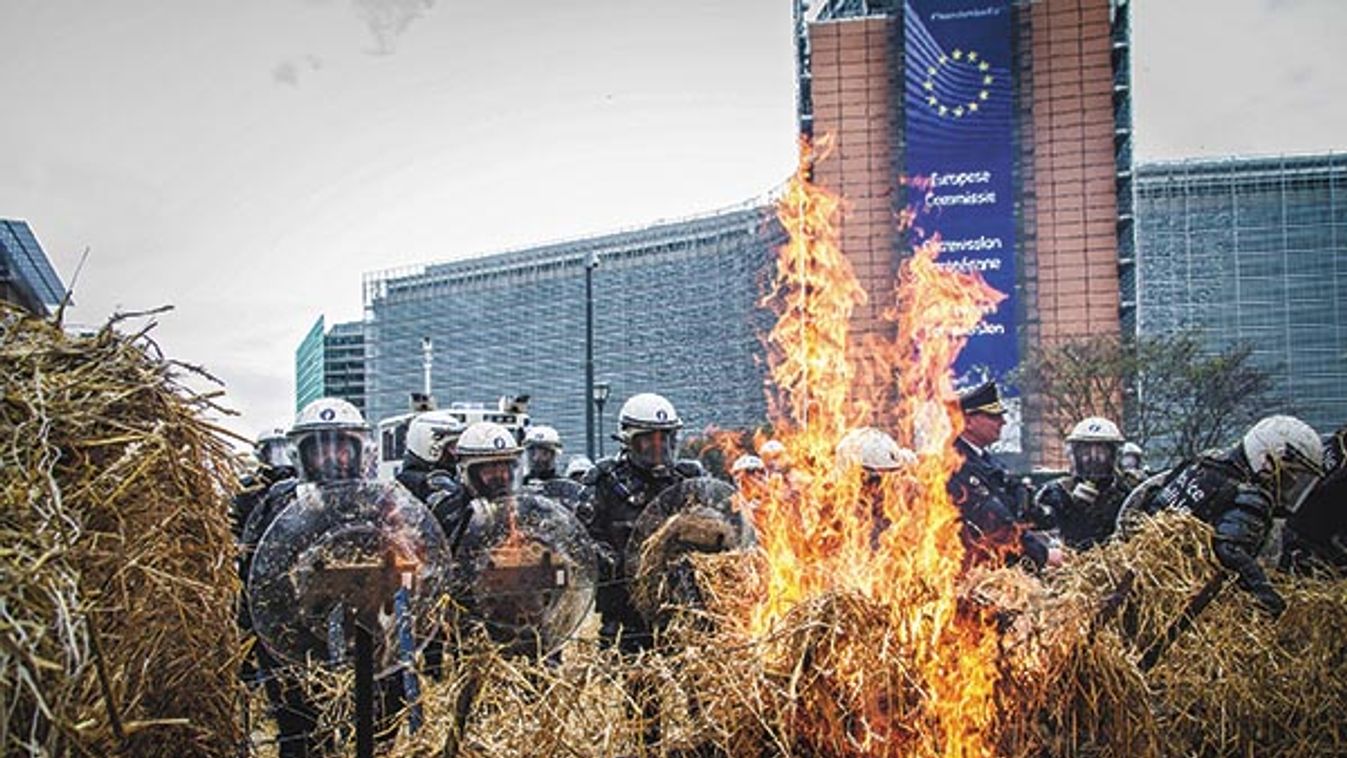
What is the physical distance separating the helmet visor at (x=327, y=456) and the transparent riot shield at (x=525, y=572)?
79 centimetres

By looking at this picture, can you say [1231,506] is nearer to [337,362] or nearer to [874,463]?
[874,463]

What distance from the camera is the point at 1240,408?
1649 inches

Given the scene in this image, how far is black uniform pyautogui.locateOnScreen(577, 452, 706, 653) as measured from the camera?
729cm

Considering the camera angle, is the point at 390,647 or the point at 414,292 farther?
the point at 414,292

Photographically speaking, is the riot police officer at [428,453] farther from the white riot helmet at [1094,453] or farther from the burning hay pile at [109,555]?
the white riot helmet at [1094,453]

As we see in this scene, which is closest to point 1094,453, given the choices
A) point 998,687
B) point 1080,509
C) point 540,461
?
point 1080,509

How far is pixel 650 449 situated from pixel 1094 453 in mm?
4139

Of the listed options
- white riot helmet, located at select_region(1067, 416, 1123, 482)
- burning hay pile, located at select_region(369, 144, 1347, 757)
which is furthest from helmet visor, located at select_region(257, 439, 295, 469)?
white riot helmet, located at select_region(1067, 416, 1123, 482)

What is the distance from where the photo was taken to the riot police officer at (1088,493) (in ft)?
31.0

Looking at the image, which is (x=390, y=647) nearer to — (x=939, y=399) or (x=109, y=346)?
(x=109, y=346)

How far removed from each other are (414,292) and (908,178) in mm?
57761

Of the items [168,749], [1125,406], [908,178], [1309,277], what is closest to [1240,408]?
[1125,406]

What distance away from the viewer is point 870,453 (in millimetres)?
7527

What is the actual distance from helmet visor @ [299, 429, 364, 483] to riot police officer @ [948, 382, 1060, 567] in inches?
150
